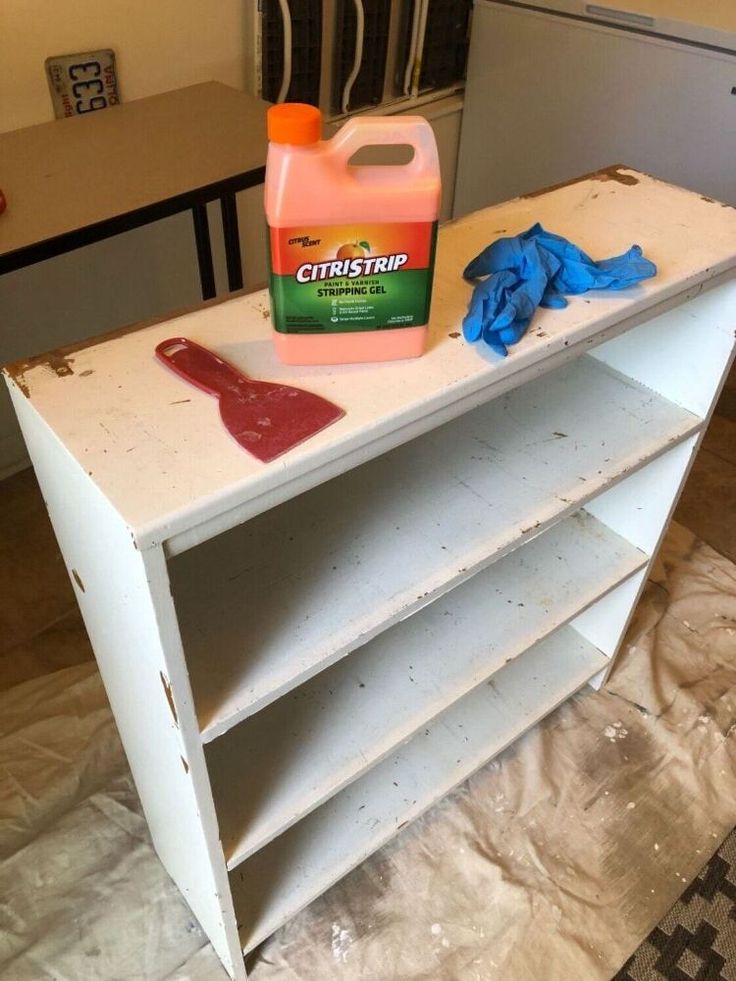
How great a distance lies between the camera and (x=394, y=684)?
104 centimetres

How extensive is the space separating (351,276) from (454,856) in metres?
0.97

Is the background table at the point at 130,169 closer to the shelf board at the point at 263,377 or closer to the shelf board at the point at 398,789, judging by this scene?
the shelf board at the point at 263,377

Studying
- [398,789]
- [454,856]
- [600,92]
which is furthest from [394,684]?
[600,92]

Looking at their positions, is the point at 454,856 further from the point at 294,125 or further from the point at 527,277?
the point at 294,125

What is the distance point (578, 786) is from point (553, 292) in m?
0.91

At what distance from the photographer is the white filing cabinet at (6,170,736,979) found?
0.65 metres

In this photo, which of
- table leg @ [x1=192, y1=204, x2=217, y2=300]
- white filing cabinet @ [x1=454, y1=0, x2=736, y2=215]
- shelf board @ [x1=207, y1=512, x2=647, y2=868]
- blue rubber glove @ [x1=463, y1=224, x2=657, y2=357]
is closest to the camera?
blue rubber glove @ [x1=463, y1=224, x2=657, y2=357]

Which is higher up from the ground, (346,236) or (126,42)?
(346,236)

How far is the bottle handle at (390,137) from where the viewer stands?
61 cm

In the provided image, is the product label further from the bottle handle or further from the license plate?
the license plate

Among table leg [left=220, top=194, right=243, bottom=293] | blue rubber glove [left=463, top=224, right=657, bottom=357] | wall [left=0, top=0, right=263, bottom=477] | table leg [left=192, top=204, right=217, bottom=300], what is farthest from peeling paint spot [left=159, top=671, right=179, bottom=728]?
wall [left=0, top=0, right=263, bottom=477]

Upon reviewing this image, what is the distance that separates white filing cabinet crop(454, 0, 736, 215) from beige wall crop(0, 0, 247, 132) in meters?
0.80

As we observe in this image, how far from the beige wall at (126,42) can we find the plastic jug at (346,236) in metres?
1.14

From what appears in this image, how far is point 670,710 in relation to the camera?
1.46 meters
